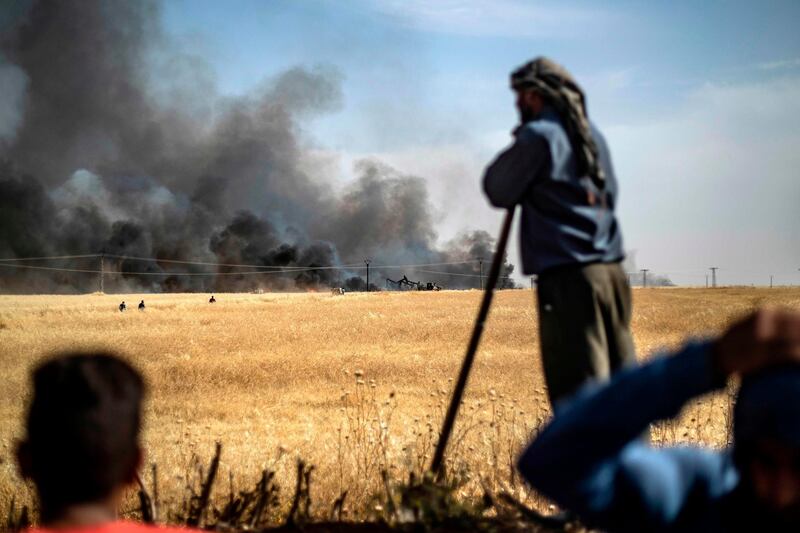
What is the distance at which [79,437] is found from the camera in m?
1.75

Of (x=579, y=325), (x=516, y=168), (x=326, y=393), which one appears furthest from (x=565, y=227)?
(x=326, y=393)

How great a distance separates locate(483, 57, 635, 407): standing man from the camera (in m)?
4.29

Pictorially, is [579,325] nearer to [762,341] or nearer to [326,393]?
[762,341]

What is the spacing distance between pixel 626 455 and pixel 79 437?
3.36 ft

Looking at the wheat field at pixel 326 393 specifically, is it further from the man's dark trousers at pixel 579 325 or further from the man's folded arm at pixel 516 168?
the man's folded arm at pixel 516 168

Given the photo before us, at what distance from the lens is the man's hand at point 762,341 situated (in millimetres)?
1308

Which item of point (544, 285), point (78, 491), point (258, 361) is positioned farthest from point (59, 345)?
point (78, 491)

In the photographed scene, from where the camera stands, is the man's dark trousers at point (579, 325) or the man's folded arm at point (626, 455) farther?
the man's dark trousers at point (579, 325)

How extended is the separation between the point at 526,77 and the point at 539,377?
1120 centimetres

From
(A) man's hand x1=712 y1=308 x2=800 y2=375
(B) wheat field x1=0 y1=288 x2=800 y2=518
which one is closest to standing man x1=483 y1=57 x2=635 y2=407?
(B) wheat field x1=0 y1=288 x2=800 y2=518

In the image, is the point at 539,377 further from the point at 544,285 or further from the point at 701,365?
the point at 701,365

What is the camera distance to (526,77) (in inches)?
175

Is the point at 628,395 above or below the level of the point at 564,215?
below

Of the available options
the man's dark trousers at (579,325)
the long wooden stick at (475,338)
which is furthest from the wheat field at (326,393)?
the man's dark trousers at (579,325)
